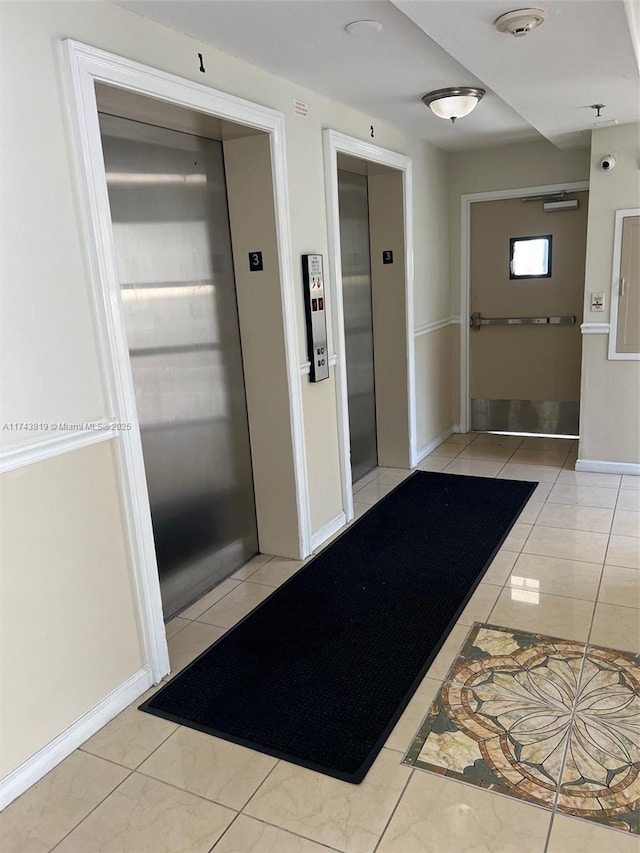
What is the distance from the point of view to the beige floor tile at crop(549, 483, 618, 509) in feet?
13.4

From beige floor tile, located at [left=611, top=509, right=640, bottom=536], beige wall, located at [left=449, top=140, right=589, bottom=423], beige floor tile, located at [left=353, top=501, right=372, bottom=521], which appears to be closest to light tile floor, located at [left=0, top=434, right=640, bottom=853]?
beige floor tile, located at [left=611, top=509, right=640, bottom=536]

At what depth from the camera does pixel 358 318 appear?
4691 millimetres

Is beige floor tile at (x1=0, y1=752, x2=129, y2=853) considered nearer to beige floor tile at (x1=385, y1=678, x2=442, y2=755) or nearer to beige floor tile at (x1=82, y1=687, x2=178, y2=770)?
beige floor tile at (x1=82, y1=687, x2=178, y2=770)

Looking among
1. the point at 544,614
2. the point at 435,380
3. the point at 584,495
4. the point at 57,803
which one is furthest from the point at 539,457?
the point at 57,803

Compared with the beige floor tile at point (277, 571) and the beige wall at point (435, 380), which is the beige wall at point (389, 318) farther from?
the beige floor tile at point (277, 571)

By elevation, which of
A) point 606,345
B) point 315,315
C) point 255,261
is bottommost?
point 606,345

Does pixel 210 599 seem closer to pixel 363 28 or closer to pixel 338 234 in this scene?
pixel 338 234

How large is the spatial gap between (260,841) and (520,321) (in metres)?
4.65

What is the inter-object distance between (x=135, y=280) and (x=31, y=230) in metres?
0.78

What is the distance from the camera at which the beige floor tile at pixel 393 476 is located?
4734 millimetres

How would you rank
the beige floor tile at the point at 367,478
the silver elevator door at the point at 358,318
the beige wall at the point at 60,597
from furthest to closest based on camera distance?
the beige floor tile at the point at 367,478 → the silver elevator door at the point at 358,318 → the beige wall at the point at 60,597

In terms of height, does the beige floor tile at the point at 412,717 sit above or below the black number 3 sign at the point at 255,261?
below

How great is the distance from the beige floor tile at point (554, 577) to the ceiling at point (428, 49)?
233 cm

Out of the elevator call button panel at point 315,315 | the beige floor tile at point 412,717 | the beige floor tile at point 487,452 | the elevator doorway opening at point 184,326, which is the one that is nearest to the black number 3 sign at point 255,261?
the elevator doorway opening at point 184,326
